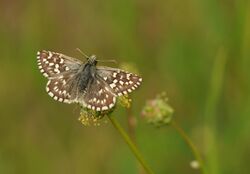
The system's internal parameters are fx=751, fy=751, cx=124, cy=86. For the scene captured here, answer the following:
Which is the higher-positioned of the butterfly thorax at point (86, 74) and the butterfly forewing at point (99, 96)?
the butterfly thorax at point (86, 74)

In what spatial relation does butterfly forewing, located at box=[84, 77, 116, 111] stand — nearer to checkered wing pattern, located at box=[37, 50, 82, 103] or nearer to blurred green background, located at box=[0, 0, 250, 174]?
checkered wing pattern, located at box=[37, 50, 82, 103]

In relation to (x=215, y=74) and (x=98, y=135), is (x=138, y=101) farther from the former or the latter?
(x=215, y=74)

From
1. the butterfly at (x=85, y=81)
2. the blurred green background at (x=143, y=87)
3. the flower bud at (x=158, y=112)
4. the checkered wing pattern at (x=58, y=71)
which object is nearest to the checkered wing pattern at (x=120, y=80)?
the butterfly at (x=85, y=81)

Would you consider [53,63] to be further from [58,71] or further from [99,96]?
[99,96]

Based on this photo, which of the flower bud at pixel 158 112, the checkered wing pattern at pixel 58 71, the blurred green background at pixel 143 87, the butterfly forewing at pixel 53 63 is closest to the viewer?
the checkered wing pattern at pixel 58 71

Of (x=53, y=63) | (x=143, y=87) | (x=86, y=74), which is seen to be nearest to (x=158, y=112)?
(x=86, y=74)

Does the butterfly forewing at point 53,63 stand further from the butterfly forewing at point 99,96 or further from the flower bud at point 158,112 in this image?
the flower bud at point 158,112
